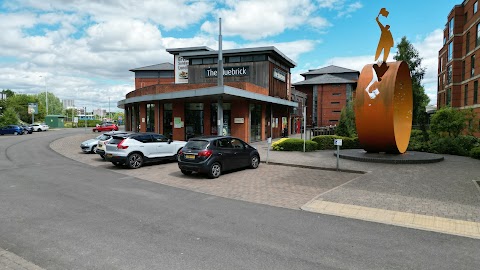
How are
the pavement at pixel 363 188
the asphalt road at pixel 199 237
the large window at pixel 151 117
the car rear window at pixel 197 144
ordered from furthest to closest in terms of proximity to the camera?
the large window at pixel 151 117, the car rear window at pixel 197 144, the pavement at pixel 363 188, the asphalt road at pixel 199 237

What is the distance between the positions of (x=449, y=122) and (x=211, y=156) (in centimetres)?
1591

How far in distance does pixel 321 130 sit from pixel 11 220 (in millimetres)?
30240

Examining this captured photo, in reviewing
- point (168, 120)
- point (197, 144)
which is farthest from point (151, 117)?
point (197, 144)

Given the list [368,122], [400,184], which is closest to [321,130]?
[368,122]

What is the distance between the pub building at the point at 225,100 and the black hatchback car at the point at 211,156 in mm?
7784

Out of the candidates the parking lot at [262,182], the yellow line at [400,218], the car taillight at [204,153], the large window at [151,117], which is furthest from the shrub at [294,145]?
the large window at [151,117]

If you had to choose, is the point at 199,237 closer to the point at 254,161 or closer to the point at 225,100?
the point at 254,161

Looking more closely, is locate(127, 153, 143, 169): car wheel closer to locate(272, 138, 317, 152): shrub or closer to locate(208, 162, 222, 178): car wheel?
locate(208, 162, 222, 178): car wheel

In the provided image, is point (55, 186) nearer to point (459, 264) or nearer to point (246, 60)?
point (459, 264)

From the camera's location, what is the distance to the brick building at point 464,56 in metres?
32.6

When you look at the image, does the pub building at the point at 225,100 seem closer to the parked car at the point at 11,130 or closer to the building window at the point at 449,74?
the parked car at the point at 11,130

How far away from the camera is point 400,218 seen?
6809 mm

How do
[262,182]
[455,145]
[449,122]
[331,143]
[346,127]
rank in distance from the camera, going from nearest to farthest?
[262,182] → [455,145] → [449,122] → [331,143] → [346,127]

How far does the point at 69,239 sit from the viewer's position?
536cm
